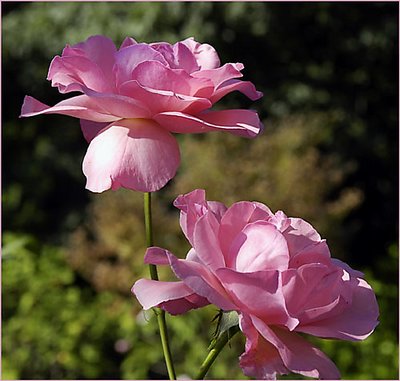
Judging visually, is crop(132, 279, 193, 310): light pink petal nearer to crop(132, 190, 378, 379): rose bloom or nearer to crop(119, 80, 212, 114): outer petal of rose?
crop(132, 190, 378, 379): rose bloom

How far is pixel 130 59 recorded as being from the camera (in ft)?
2.31

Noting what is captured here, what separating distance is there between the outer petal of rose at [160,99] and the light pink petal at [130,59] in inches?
0.5

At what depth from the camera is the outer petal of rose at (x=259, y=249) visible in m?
0.63

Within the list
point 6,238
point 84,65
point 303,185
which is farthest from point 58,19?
point 84,65

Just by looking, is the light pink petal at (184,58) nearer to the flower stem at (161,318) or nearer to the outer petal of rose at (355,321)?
the flower stem at (161,318)

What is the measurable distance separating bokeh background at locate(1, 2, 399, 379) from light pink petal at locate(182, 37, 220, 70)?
167 centimetres

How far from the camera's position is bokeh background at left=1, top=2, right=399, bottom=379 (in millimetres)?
2830

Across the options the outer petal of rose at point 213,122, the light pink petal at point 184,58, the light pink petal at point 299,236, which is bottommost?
the light pink petal at point 299,236

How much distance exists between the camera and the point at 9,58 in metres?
4.41

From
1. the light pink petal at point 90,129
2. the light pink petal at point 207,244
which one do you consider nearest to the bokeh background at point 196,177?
the light pink petal at point 90,129

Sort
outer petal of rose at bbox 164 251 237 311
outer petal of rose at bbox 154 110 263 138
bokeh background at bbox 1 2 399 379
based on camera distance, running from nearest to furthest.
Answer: outer petal of rose at bbox 164 251 237 311, outer petal of rose at bbox 154 110 263 138, bokeh background at bbox 1 2 399 379

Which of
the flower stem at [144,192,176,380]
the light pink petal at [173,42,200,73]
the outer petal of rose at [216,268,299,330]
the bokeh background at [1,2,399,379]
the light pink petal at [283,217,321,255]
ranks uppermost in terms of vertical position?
the light pink petal at [173,42,200,73]

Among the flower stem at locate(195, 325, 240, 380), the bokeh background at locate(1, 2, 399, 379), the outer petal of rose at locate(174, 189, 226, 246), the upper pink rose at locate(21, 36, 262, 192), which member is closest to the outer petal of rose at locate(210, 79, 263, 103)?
the upper pink rose at locate(21, 36, 262, 192)

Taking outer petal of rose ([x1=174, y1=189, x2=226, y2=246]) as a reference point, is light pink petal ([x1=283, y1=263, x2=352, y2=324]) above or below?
below
